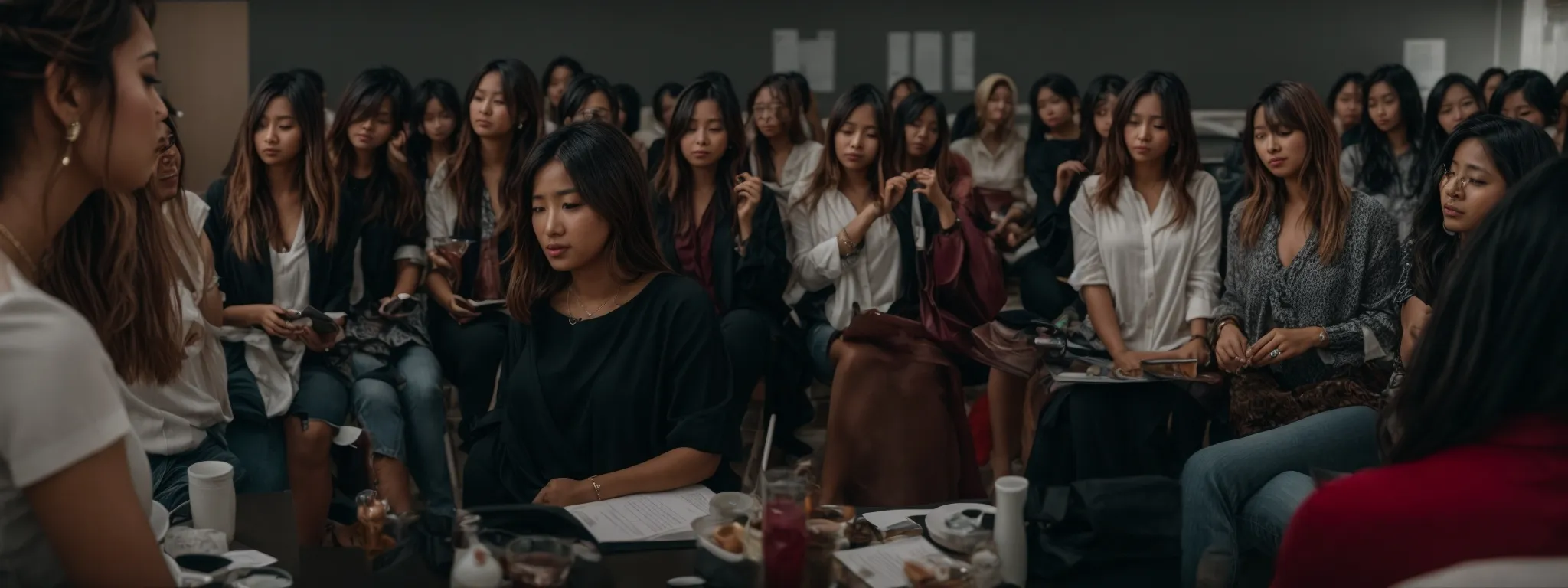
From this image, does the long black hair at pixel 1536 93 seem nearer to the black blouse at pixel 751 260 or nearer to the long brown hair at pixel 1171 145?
the long brown hair at pixel 1171 145

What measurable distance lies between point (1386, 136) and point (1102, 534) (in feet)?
12.8

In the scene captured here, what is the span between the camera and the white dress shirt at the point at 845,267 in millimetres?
4051

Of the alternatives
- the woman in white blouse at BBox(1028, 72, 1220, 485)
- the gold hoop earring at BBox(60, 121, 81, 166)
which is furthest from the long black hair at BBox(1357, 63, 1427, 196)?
the gold hoop earring at BBox(60, 121, 81, 166)

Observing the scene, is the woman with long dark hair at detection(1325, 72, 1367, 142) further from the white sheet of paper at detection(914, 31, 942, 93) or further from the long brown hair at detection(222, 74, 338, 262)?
the long brown hair at detection(222, 74, 338, 262)

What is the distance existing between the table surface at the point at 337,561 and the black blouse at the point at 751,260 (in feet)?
6.65

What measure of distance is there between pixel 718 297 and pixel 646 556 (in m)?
2.12

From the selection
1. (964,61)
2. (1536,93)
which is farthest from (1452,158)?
(964,61)

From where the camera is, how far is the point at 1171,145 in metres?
3.76

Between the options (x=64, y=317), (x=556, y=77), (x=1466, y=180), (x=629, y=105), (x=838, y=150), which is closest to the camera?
(x=64, y=317)

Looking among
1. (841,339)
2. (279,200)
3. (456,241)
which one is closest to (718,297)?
(841,339)

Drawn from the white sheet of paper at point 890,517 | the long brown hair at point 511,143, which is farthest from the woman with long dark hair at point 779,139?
the white sheet of paper at point 890,517

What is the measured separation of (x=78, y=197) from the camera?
5.21ft

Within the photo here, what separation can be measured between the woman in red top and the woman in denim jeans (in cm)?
251

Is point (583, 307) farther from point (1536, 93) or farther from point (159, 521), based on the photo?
point (1536, 93)
